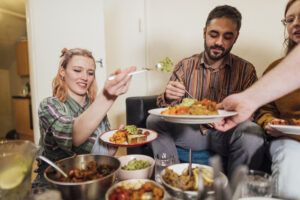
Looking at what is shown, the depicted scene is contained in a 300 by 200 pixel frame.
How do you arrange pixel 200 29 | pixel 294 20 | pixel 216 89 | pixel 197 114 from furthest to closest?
1. pixel 200 29
2. pixel 216 89
3. pixel 294 20
4. pixel 197 114

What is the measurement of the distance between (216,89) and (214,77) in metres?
0.11

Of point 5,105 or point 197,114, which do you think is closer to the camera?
point 197,114

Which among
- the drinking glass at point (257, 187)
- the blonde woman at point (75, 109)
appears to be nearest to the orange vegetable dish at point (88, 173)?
the blonde woman at point (75, 109)

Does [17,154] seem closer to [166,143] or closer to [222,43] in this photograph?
[166,143]

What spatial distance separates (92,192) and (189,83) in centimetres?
134

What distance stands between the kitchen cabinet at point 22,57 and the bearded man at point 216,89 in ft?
11.1

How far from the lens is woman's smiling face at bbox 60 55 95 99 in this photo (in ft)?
4.17

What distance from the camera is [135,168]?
2.99ft

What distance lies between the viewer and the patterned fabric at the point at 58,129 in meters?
1.06

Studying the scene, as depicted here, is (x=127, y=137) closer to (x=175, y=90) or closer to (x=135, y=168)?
(x=135, y=168)

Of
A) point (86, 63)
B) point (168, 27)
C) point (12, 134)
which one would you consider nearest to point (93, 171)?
point (86, 63)

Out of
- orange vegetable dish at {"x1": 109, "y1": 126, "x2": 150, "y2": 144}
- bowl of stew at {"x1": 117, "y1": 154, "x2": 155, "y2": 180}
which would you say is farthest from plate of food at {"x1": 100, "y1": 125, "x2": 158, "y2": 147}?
bowl of stew at {"x1": 117, "y1": 154, "x2": 155, "y2": 180}

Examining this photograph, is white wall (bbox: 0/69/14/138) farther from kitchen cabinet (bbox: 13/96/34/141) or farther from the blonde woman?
the blonde woman

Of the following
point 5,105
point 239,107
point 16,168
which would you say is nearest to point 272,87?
point 239,107
